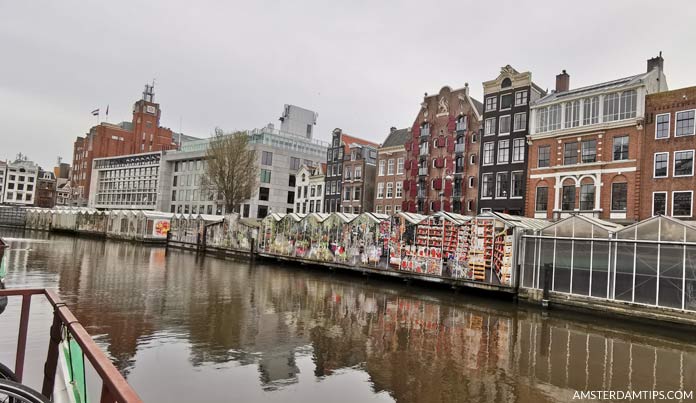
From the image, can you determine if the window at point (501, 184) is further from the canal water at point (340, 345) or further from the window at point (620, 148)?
the canal water at point (340, 345)

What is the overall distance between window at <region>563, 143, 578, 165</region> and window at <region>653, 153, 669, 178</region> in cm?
584

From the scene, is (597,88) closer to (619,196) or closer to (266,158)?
(619,196)

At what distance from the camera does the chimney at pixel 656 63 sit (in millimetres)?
36469

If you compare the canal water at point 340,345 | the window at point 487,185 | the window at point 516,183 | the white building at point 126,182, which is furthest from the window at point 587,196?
the white building at point 126,182

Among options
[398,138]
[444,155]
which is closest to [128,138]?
[398,138]

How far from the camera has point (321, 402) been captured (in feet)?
27.9

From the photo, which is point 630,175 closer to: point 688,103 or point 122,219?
point 688,103

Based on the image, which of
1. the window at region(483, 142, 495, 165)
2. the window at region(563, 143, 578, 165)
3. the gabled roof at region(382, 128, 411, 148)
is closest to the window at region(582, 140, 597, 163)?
the window at region(563, 143, 578, 165)

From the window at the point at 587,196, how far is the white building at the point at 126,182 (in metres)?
75.8

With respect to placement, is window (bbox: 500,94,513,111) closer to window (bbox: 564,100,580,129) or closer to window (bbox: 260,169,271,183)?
window (bbox: 564,100,580,129)

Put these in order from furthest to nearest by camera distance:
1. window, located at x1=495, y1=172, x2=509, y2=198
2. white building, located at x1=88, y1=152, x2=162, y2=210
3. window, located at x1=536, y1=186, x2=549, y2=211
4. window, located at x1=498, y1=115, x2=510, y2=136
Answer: white building, located at x1=88, y1=152, x2=162, y2=210, window, located at x1=498, y1=115, x2=510, y2=136, window, located at x1=495, y1=172, x2=509, y2=198, window, located at x1=536, y1=186, x2=549, y2=211

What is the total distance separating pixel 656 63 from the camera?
36656 mm

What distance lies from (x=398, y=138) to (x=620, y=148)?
27.3m

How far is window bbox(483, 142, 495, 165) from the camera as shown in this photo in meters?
44.7
